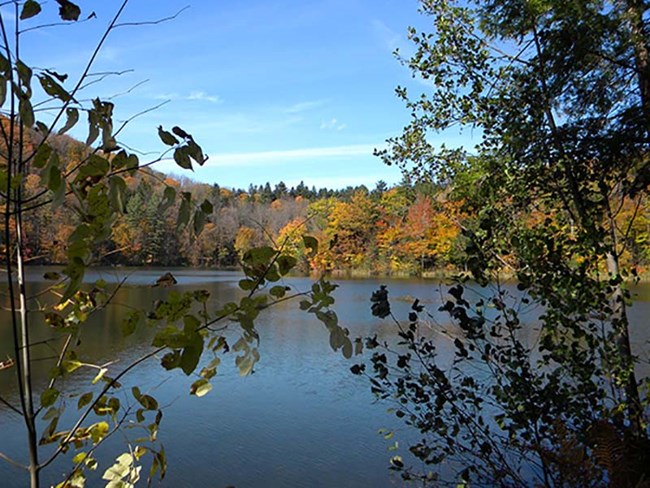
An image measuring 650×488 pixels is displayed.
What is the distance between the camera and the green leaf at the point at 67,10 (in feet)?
2.30

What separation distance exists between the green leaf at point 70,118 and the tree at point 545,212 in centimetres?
177

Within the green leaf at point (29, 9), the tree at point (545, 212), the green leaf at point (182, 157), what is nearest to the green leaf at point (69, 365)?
the green leaf at point (182, 157)

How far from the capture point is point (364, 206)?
3231 cm

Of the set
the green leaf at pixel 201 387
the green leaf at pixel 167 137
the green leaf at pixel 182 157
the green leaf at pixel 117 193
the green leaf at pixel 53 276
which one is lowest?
the green leaf at pixel 201 387

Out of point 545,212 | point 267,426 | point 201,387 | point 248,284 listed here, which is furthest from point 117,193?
point 267,426

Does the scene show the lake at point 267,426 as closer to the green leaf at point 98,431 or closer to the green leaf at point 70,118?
the green leaf at point 98,431

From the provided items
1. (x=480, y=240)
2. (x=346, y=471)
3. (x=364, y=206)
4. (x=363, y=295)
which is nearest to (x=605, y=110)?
(x=480, y=240)

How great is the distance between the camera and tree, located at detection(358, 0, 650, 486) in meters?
2.41

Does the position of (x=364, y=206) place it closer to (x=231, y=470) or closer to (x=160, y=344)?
(x=231, y=470)

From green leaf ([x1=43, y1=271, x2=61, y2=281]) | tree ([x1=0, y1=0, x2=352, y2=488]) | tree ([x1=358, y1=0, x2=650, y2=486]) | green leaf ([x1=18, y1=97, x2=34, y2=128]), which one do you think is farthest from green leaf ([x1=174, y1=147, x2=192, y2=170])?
tree ([x1=358, y1=0, x2=650, y2=486])

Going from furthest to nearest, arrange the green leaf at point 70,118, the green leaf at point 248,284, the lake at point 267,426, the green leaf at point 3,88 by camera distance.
Answer: the lake at point 267,426 → the green leaf at point 248,284 → the green leaf at point 70,118 → the green leaf at point 3,88

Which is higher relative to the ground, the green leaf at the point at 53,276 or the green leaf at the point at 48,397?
the green leaf at the point at 53,276

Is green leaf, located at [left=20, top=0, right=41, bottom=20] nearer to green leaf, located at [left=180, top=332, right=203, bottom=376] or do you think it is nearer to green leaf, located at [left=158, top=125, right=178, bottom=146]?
green leaf, located at [left=158, top=125, right=178, bottom=146]

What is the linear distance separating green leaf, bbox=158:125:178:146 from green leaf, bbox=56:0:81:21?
0.18 m
